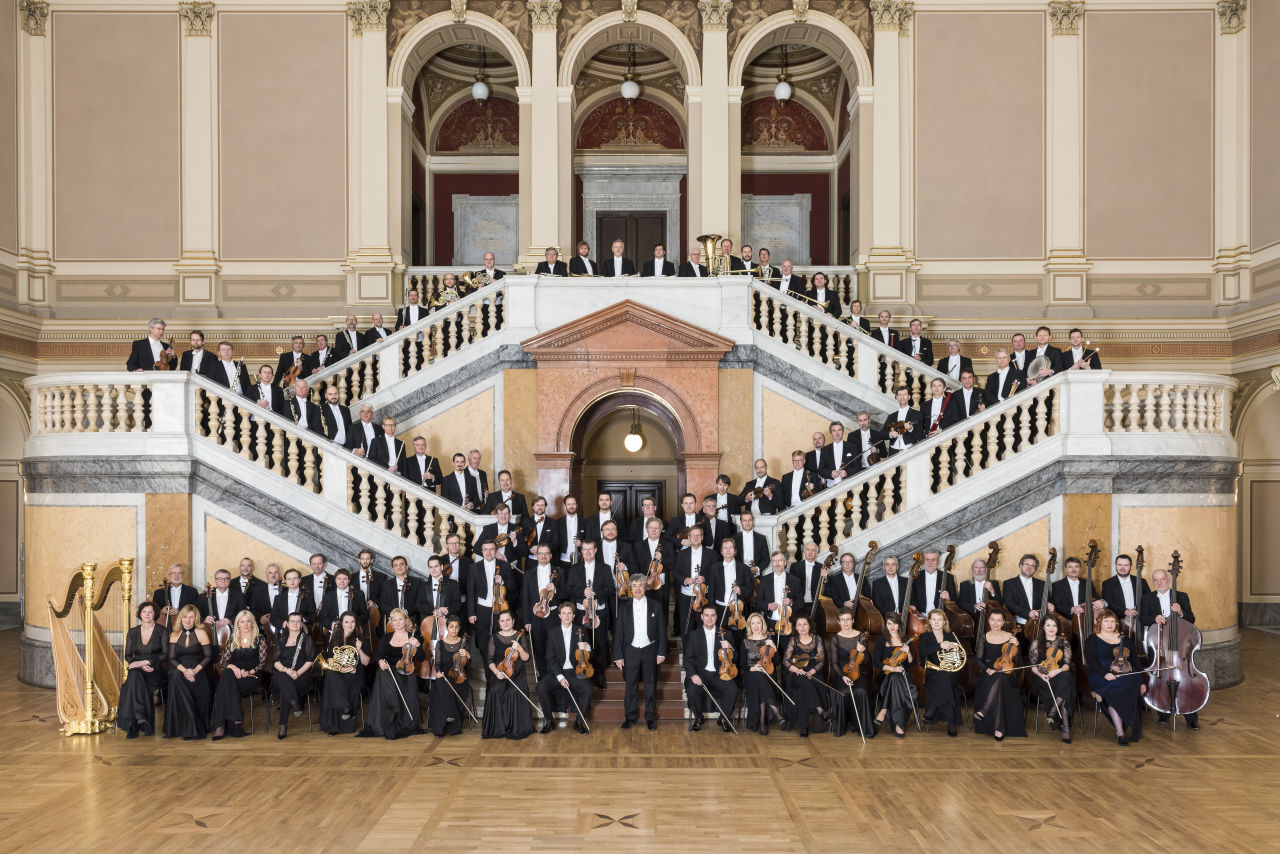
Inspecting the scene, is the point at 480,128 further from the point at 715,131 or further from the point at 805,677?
the point at 805,677

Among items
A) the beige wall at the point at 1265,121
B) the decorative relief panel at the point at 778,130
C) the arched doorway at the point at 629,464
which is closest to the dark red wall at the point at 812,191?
the decorative relief panel at the point at 778,130

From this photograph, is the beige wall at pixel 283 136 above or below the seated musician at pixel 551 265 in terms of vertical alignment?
above

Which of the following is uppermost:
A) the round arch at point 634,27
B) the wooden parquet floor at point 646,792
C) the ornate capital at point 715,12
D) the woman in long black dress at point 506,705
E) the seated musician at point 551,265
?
the ornate capital at point 715,12

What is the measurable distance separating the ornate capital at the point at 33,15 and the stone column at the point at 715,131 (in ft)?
27.4

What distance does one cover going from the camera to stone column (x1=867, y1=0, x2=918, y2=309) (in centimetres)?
1280

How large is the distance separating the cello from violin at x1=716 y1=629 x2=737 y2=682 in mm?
3020

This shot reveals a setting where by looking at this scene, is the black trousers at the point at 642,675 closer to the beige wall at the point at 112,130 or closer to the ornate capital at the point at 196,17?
the beige wall at the point at 112,130

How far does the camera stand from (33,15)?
41.4 ft

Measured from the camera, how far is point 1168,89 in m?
12.6

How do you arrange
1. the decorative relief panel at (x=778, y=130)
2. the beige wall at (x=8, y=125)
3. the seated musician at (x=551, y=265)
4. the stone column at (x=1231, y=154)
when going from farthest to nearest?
the decorative relief panel at (x=778, y=130)
the stone column at (x=1231, y=154)
the beige wall at (x=8, y=125)
the seated musician at (x=551, y=265)

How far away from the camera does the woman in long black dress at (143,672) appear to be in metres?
7.21

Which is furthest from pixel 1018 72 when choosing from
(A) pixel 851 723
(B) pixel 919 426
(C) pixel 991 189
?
(A) pixel 851 723

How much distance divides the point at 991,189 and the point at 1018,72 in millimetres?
1542

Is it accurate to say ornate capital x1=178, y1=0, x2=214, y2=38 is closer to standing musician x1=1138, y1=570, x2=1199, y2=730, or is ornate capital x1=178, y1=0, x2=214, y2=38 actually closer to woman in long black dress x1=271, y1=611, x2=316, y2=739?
woman in long black dress x1=271, y1=611, x2=316, y2=739
